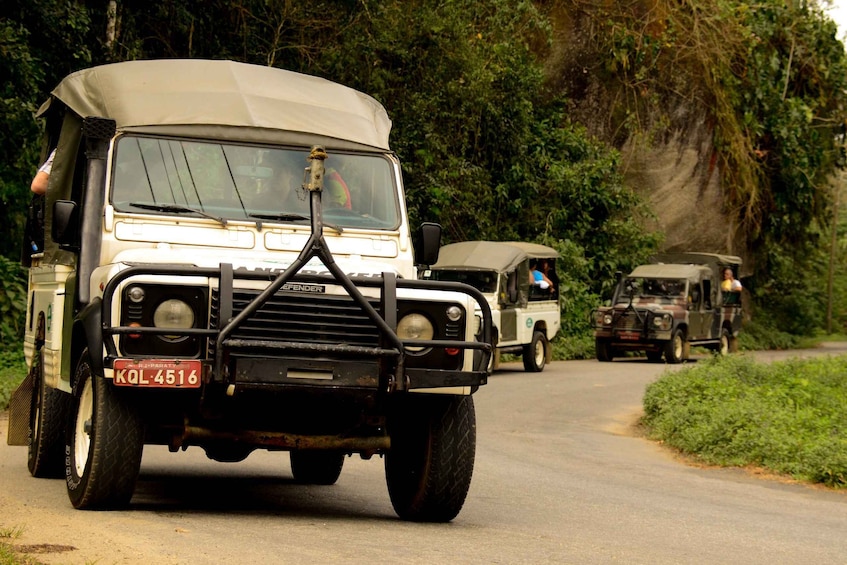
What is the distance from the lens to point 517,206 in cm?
3325

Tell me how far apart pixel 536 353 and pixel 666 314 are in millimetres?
4713

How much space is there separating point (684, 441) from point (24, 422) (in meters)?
7.53

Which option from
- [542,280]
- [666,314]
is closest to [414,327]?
[542,280]

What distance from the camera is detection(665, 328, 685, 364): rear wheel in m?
29.8

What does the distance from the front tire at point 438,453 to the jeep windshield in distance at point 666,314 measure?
21172 millimetres

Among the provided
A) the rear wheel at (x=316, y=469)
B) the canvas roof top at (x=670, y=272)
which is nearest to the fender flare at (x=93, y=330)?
the rear wheel at (x=316, y=469)

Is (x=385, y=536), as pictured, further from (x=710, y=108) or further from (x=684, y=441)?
(x=710, y=108)

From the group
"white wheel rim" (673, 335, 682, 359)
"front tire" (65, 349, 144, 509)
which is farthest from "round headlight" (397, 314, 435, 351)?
"white wheel rim" (673, 335, 682, 359)

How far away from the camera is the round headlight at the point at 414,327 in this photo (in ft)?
24.6

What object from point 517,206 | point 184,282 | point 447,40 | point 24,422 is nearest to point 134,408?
point 184,282

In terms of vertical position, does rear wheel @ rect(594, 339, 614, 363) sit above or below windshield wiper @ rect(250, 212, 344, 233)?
below

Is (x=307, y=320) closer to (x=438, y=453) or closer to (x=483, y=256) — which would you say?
(x=438, y=453)

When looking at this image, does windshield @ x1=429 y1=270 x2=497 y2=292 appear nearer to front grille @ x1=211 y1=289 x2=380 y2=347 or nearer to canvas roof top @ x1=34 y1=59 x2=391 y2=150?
canvas roof top @ x1=34 y1=59 x2=391 y2=150

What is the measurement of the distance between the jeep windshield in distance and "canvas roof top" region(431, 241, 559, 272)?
4.37 m
